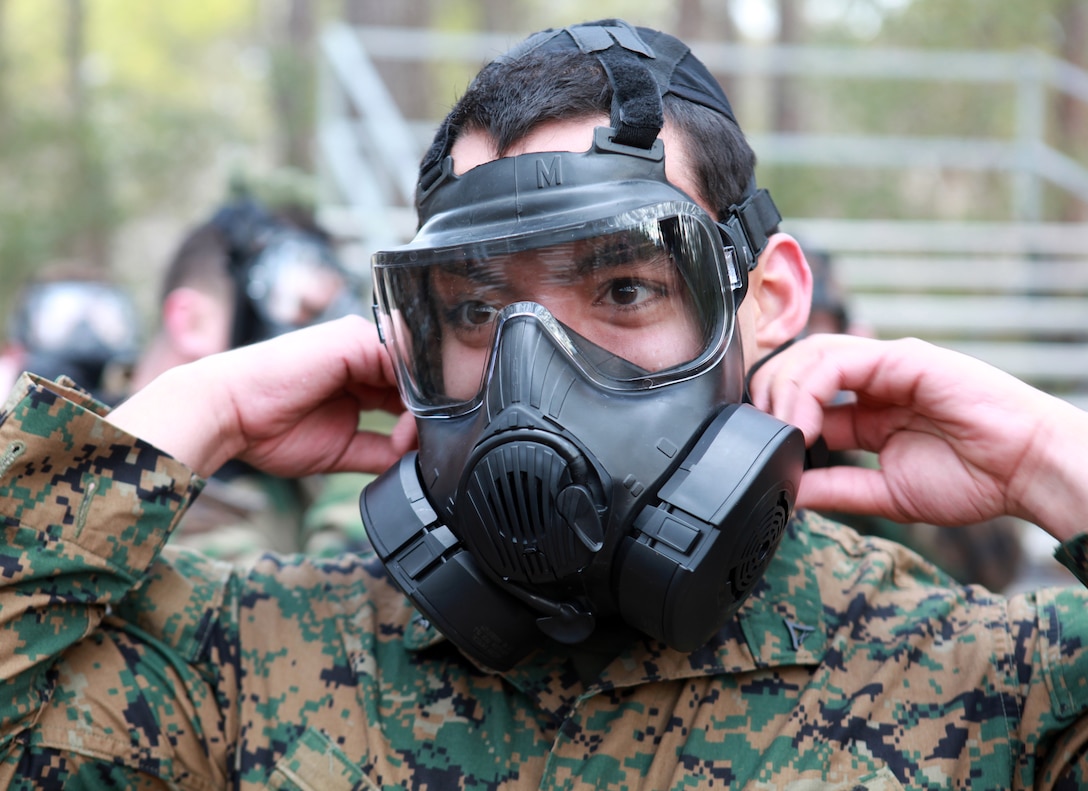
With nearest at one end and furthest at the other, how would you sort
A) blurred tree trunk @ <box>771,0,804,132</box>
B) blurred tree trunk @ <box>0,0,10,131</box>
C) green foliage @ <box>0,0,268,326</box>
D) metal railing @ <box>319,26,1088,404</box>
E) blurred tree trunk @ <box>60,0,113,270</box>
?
metal railing @ <box>319,26,1088,404</box> → green foliage @ <box>0,0,268,326</box> → blurred tree trunk @ <box>0,0,10,131</box> → blurred tree trunk @ <box>60,0,113,270</box> → blurred tree trunk @ <box>771,0,804,132</box>

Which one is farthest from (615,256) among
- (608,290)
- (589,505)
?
(589,505)

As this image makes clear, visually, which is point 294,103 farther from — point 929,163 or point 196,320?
point 196,320

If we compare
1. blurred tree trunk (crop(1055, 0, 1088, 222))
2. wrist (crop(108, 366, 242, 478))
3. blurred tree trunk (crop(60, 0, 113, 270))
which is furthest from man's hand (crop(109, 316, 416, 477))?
blurred tree trunk (crop(1055, 0, 1088, 222))

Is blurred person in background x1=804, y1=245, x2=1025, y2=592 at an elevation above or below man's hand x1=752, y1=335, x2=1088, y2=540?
below

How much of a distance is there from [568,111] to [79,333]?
180 inches

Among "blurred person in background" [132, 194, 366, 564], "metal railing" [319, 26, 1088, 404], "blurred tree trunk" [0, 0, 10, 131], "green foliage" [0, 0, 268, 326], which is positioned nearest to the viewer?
"blurred person in background" [132, 194, 366, 564]

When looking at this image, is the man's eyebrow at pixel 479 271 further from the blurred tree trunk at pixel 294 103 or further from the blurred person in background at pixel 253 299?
the blurred tree trunk at pixel 294 103

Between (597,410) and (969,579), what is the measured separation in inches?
129

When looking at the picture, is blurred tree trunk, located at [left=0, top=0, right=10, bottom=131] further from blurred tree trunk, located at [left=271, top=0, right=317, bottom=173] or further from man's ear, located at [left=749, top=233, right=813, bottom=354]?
man's ear, located at [left=749, top=233, right=813, bottom=354]

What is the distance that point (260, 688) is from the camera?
216 cm

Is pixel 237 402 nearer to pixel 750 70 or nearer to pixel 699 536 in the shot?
pixel 699 536

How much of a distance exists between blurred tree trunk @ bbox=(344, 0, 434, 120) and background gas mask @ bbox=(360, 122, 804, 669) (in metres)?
7.73

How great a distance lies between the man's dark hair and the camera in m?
2.01

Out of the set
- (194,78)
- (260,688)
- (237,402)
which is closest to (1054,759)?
(260,688)
